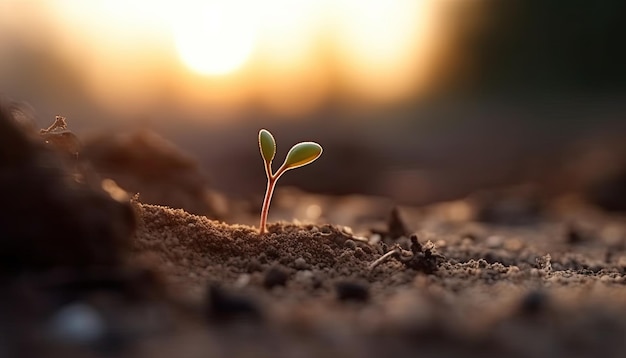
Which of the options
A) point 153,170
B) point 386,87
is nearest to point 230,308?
point 153,170

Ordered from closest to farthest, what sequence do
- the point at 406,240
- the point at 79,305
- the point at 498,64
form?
the point at 79,305 < the point at 406,240 < the point at 498,64

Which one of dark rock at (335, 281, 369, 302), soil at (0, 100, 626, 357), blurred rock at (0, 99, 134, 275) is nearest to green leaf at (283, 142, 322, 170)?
soil at (0, 100, 626, 357)

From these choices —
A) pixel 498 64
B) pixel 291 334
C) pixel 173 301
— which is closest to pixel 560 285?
pixel 291 334

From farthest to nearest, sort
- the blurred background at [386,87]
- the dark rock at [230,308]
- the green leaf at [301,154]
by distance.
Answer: the blurred background at [386,87] < the green leaf at [301,154] < the dark rock at [230,308]

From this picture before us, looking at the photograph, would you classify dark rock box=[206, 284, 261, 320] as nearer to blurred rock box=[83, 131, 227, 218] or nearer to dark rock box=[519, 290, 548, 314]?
dark rock box=[519, 290, 548, 314]

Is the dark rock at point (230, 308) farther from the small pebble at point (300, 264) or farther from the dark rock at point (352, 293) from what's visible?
the small pebble at point (300, 264)

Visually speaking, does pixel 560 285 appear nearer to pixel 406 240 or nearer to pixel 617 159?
pixel 406 240

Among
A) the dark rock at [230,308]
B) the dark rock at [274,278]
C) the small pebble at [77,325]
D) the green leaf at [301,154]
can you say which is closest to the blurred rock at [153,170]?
the green leaf at [301,154]

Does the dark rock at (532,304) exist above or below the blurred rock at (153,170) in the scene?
below
